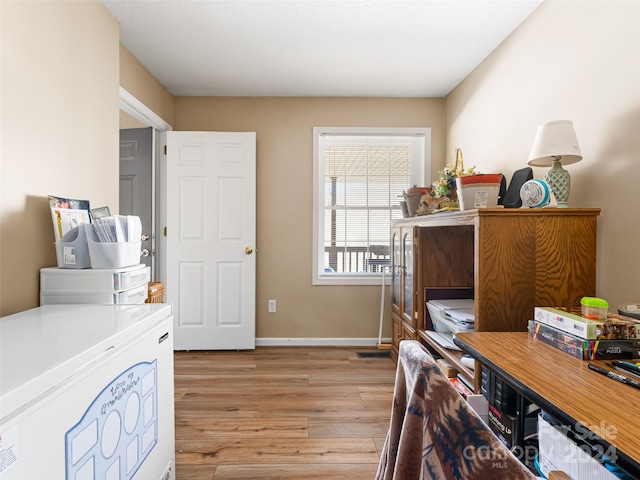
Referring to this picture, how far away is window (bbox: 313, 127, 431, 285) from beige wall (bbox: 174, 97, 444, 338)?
15 cm

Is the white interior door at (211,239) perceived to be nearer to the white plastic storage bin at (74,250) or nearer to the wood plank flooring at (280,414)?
the wood plank flooring at (280,414)

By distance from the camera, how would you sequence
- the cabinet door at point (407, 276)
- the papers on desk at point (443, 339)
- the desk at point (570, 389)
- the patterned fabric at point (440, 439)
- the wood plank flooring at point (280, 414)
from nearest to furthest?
1. the patterned fabric at point (440, 439)
2. the desk at point (570, 389)
3. the wood plank flooring at point (280, 414)
4. the papers on desk at point (443, 339)
5. the cabinet door at point (407, 276)

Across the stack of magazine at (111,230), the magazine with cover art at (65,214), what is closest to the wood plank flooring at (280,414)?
the stack of magazine at (111,230)

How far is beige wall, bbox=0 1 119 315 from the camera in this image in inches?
53.8

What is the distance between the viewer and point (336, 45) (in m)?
2.43

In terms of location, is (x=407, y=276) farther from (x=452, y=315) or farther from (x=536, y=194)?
(x=536, y=194)

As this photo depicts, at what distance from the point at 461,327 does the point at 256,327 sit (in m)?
2.13

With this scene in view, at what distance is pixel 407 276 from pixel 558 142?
147cm

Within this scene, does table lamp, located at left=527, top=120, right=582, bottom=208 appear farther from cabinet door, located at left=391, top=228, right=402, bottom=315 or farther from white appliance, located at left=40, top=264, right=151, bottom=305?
white appliance, located at left=40, top=264, right=151, bottom=305

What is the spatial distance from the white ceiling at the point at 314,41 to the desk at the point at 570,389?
1.96 meters

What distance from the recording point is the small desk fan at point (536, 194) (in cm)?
152

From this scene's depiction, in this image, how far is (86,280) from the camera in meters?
1.46

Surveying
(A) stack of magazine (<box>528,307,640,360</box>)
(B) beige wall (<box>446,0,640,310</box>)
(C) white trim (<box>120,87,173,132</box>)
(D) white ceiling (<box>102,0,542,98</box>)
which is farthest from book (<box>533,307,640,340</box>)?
(C) white trim (<box>120,87,173,132</box>)

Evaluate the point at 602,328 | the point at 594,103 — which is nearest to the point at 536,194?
the point at 594,103
